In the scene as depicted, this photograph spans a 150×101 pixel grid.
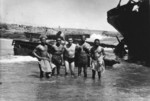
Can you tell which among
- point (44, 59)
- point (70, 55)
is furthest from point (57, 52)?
point (44, 59)

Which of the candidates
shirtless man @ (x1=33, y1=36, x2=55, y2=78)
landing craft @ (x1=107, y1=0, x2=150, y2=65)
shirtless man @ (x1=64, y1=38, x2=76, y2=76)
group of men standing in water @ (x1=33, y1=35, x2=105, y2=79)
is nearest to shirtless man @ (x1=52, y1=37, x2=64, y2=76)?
group of men standing in water @ (x1=33, y1=35, x2=105, y2=79)

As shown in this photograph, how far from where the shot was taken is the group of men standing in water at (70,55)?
12305mm

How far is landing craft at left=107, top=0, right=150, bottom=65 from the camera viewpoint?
23734mm

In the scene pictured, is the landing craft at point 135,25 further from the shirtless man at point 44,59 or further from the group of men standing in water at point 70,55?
the shirtless man at point 44,59

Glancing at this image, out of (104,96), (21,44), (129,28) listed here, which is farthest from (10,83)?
(21,44)

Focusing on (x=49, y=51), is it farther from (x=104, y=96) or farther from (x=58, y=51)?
(x=104, y=96)

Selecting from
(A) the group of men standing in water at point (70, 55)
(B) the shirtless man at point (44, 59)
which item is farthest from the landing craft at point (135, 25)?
(B) the shirtless man at point (44, 59)

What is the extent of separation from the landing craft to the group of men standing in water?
36.8ft

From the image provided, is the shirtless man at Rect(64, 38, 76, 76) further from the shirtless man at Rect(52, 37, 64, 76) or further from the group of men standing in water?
the shirtless man at Rect(52, 37, 64, 76)

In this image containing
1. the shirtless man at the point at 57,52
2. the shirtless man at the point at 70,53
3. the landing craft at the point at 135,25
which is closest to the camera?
the shirtless man at the point at 70,53

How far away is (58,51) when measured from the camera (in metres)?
13.2

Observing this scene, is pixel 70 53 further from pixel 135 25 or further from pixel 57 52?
pixel 135 25

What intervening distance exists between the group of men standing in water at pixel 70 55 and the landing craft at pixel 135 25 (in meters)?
11.2

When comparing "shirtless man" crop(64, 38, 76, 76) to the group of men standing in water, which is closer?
the group of men standing in water
